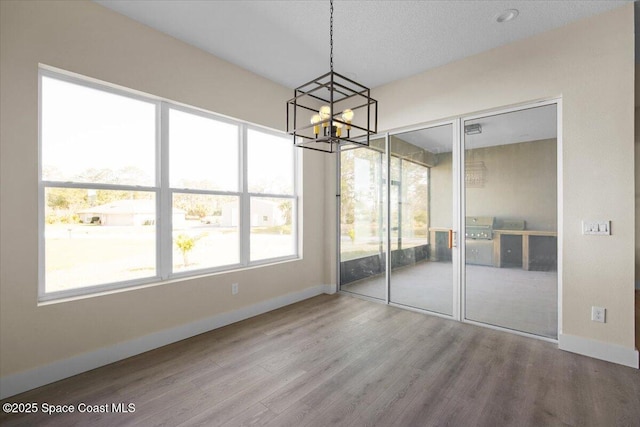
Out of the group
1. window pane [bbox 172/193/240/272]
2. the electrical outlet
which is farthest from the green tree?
the electrical outlet

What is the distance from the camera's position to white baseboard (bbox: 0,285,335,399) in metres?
2.18

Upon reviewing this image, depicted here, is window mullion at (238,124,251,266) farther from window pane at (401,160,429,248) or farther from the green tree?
window pane at (401,160,429,248)

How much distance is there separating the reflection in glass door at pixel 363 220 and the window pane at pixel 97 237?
2755 mm

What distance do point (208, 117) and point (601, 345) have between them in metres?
4.57

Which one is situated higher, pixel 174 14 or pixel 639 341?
pixel 174 14

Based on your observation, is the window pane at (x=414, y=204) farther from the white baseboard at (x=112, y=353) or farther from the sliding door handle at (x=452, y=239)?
the white baseboard at (x=112, y=353)

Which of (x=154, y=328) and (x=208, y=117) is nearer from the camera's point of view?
(x=154, y=328)

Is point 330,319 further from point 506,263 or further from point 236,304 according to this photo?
point 506,263

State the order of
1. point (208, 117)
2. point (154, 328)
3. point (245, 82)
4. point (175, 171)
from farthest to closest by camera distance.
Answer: point (245, 82) → point (208, 117) → point (175, 171) → point (154, 328)

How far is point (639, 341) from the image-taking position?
270 centimetres

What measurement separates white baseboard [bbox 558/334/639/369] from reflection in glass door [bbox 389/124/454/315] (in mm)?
1117

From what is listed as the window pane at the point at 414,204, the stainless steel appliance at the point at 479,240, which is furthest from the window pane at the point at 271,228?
the stainless steel appliance at the point at 479,240

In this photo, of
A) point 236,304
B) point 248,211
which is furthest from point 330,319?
point 248,211

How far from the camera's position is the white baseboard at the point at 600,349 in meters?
2.51
